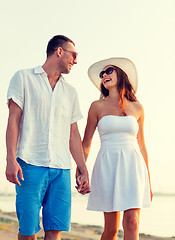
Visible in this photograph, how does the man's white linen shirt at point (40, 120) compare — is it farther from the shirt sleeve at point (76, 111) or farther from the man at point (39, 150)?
the shirt sleeve at point (76, 111)

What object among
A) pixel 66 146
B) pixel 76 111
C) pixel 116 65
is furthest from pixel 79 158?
pixel 116 65

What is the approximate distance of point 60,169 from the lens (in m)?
3.41

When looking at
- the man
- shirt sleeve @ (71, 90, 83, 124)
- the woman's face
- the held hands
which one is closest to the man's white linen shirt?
the man

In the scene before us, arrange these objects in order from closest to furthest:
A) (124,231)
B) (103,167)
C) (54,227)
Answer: (54,227), (124,231), (103,167)

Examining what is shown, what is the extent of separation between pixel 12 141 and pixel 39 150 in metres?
0.27

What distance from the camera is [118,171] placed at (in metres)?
4.23

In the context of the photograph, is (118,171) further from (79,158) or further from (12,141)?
(12,141)

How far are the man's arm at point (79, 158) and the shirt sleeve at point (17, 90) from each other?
0.61m

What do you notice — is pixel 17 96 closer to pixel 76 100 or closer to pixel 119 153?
pixel 76 100

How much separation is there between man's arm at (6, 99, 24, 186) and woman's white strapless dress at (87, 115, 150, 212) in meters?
1.32

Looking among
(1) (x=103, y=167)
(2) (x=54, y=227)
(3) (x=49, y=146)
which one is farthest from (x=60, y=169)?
(1) (x=103, y=167)

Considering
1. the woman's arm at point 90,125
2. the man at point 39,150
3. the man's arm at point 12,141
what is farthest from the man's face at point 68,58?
the woman's arm at point 90,125

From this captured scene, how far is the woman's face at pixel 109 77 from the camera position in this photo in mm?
4645

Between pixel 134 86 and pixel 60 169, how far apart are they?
1.94 m
